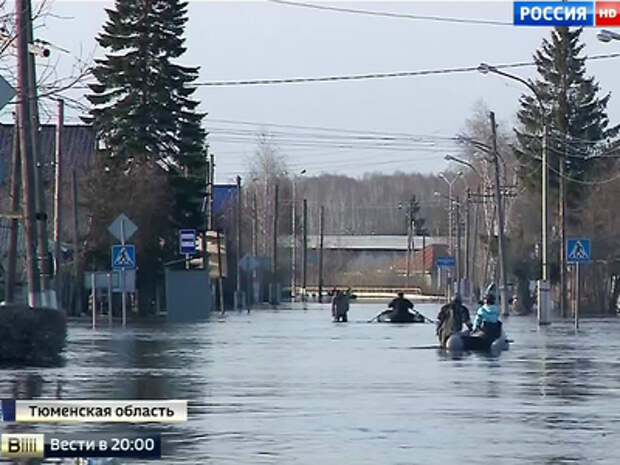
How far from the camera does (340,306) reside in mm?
58781

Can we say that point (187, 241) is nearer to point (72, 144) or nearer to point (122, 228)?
point (122, 228)

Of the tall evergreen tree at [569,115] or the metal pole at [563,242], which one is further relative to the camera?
the tall evergreen tree at [569,115]

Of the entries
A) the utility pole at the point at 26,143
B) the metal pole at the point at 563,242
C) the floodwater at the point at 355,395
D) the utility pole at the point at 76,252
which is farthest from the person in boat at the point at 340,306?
the utility pole at the point at 26,143

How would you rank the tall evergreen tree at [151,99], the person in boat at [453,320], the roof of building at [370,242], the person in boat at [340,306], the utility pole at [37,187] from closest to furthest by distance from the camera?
the utility pole at [37,187] → the person in boat at [453,320] → the person in boat at [340,306] → the tall evergreen tree at [151,99] → the roof of building at [370,242]

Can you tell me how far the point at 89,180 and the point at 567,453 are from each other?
54112 mm

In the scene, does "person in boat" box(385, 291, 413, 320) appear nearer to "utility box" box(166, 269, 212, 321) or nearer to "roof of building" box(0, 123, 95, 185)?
"utility box" box(166, 269, 212, 321)

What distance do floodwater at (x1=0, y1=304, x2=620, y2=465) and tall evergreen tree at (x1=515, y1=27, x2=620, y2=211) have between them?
44.6 metres

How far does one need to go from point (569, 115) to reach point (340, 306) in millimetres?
31386

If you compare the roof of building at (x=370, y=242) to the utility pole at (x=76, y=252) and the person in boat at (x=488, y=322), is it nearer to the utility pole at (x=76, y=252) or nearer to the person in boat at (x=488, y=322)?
the utility pole at (x=76, y=252)

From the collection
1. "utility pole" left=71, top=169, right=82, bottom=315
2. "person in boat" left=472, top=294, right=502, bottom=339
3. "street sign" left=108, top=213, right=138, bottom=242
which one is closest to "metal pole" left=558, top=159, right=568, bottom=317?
"utility pole" left=71, top=169, right=82, bottom=315

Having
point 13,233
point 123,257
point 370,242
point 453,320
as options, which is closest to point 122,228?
point 123,257

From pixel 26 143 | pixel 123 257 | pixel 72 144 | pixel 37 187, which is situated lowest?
pixel 123 257

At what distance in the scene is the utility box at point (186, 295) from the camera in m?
62.3

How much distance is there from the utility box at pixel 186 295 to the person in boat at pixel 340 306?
18.6 ft
